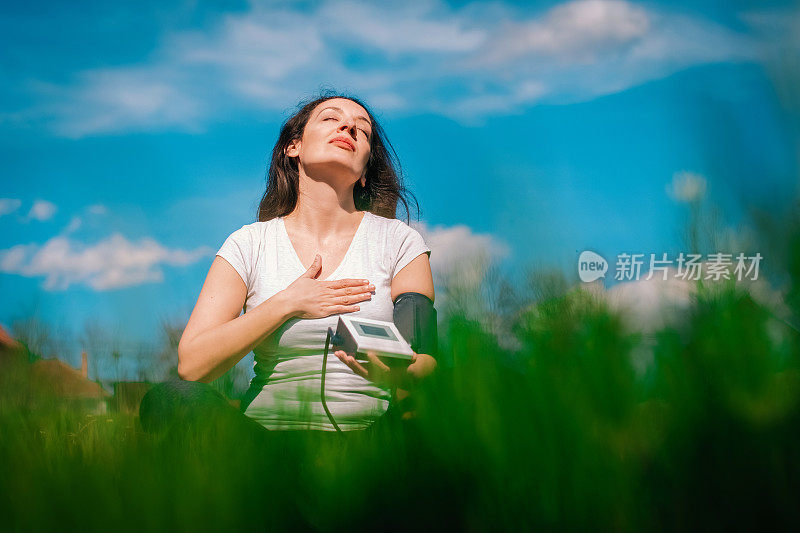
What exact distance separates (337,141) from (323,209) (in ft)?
1.03

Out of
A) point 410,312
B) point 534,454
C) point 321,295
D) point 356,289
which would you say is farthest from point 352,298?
point 534,454

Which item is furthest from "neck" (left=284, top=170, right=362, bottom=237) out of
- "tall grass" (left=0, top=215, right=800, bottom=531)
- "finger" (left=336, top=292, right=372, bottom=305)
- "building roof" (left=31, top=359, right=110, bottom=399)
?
"tall grass" (left=0, top=215, right=800, bottom=531)

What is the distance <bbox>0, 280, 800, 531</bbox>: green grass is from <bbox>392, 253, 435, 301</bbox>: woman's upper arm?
1.62 metres

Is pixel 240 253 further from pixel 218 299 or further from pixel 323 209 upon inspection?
pixel 323 209

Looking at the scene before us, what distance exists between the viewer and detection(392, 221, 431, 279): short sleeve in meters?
2.54

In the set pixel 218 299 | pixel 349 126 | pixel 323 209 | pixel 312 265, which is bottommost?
pixel 218 299

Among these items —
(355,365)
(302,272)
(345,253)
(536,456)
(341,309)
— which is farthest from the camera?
(345,253)

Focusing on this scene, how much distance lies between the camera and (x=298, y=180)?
2941 millimetres

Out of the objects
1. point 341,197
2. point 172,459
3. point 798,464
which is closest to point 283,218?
point 341,197

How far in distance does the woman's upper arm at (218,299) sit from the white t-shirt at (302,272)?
0.13ft

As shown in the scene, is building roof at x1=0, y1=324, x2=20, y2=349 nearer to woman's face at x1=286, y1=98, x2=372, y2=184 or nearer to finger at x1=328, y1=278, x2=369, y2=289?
finger at x1=328, y1=278, x2=369, y2=289

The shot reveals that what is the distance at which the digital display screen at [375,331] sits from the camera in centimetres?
164

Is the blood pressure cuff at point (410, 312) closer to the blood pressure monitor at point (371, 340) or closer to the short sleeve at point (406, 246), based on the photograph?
the blood pressure monitor at point (371, 340)

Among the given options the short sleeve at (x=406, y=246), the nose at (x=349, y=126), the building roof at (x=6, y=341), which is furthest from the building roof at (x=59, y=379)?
the nose at (x=349, y=126)
